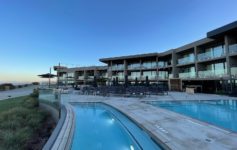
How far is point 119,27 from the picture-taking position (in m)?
26.6

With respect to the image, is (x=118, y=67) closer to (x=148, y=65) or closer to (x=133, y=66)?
(x=133, y=66)

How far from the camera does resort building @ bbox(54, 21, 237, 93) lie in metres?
17.9

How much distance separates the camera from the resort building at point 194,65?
17906mm

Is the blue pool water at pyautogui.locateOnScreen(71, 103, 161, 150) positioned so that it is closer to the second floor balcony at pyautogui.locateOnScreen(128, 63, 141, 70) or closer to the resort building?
the resort building

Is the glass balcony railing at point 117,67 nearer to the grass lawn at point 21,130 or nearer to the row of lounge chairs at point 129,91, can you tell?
the row of lounge chairs at point 129,91

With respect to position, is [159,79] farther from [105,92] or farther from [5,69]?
[5,69]

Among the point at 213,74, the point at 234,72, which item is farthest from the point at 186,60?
the point at 234,72

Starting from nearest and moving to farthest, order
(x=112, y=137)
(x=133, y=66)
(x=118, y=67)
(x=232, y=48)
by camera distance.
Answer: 1. (x=112, y=137)
2. (x=232, y=48)
3. (x=133, y=66)
4. (x=118, y=67)

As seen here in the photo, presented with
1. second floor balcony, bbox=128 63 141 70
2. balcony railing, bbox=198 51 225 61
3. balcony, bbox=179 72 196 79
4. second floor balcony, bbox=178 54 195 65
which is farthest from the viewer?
second floor balcony, bbox=128 63 141 70

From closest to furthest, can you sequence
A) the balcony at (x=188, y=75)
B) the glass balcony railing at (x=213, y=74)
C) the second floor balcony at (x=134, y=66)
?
the glass balcony railing at (x=213, y=74)
the balcony at (x=188, y=75)
the second floor balcony at (x=134, y=66)

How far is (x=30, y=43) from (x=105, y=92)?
506 inches

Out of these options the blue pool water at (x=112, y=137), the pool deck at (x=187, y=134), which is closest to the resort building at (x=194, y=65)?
the pool deck at (x=187, y=134)

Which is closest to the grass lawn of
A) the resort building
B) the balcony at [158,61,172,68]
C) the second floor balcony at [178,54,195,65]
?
the resort building

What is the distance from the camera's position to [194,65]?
82.9ft
